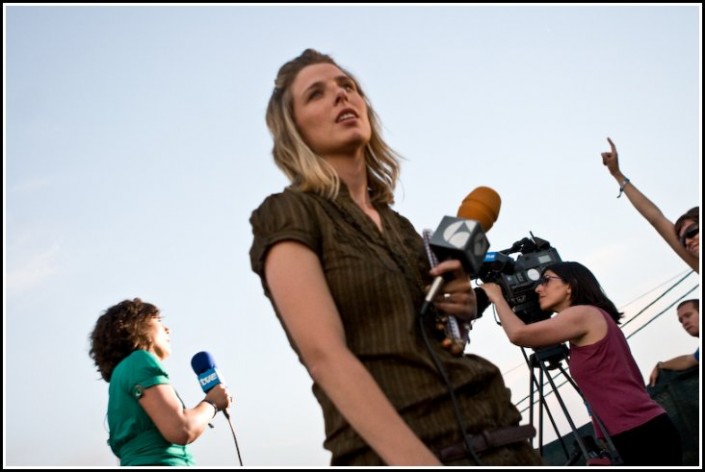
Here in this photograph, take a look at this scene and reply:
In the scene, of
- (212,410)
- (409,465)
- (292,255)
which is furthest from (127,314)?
(409,465)

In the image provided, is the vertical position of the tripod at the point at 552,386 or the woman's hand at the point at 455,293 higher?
the woman's hand at the point at 455,293

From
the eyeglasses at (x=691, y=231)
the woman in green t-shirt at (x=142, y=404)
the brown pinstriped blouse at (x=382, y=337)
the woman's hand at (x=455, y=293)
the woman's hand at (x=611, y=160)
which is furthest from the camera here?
the woman's hand at (x=611, y=160)

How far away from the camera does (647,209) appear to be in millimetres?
3697

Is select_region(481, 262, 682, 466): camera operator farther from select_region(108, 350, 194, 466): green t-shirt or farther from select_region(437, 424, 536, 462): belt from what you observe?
select_region(437, 424, 536, 462): belt

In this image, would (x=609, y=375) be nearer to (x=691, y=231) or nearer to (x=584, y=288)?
(x=584, y=288)

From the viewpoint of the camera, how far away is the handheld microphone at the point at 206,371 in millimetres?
3652

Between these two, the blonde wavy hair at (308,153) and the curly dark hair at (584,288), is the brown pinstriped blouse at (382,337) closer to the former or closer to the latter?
the blonde wavy hair at (308,153)

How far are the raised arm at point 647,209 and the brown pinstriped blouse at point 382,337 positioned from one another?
2207 millimetres

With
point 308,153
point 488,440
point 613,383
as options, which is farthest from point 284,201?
point 613,383

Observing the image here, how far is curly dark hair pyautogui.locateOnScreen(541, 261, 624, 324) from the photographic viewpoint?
3.99 metres

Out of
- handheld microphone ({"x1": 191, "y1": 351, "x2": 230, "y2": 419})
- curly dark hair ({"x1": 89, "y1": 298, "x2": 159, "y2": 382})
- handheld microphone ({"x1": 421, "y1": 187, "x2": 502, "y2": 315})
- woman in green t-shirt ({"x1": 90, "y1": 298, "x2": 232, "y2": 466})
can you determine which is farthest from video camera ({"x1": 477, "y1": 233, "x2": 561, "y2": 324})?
handheld microphone ({"x1": 421, "y1": 187, "x2": 502, "y2": 315})

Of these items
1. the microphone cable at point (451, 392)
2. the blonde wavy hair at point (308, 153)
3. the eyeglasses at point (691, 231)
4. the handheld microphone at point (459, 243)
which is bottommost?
the microphone cable at point (451, 392)

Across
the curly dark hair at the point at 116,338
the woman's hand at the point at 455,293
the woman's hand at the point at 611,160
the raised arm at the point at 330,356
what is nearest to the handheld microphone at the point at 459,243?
the woman's hand at the point at 455,293

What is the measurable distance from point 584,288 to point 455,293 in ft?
8.95
